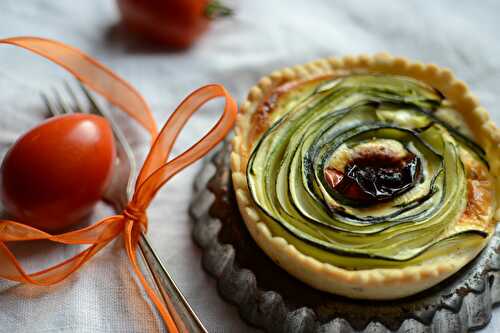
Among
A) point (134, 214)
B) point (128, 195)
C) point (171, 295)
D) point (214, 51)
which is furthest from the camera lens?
point (214, 51)

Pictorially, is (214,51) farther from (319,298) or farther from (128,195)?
(319,298)

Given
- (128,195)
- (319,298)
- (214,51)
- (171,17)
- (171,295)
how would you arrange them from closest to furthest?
(319,298)
(171,295)
(128,195)
(171,17)
(214,51)

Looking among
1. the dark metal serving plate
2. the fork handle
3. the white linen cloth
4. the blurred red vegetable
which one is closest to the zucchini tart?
the dark metal serving plate

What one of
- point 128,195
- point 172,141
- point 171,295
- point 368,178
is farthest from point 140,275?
point 368,178

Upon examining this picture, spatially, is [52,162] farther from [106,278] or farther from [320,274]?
[320,274]

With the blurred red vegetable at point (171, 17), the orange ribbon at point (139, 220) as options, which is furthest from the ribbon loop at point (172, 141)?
the blurred red vegetable at point (171, 17)

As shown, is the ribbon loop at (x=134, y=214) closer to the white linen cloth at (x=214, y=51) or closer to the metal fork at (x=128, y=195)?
the metal fork at (x=128, y=195)

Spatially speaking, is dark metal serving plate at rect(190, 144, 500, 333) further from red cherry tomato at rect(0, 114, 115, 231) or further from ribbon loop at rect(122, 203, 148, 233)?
red cherry tomato at rect(0, 114, 115, 231)
